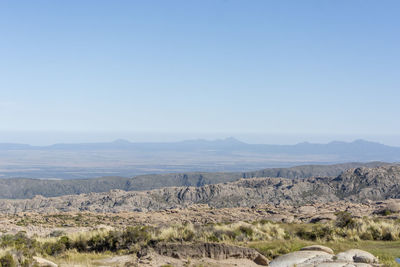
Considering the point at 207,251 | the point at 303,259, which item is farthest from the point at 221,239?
the point at 303,259

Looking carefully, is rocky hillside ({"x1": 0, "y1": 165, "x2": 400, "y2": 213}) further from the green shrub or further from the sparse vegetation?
the green shrub

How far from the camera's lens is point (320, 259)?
14023 millimetres

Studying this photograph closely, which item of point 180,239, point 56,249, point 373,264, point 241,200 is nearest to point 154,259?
point 180,239

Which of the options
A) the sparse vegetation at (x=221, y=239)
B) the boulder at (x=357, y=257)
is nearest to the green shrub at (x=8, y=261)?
the sparse vegetation at (x=221, y=239)

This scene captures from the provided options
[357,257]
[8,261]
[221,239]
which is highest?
[357,257]

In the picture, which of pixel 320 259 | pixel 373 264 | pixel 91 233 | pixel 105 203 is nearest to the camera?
pixel 373 264

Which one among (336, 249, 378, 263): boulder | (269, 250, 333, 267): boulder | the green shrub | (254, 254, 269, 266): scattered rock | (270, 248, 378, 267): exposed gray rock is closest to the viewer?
(270, 248, 378, 267): exposed gray rock

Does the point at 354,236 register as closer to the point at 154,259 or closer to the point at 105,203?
the point at 154,259

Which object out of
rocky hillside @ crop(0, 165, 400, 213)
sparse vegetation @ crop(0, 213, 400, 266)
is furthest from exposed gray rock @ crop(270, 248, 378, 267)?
rocky hillside @ crop(0, 165, 400, 213)

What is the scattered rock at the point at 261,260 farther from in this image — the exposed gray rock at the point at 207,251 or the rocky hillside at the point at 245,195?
the rocky hillside at the point at 245,195

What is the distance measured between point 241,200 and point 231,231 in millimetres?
72698

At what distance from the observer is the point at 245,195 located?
9769 cm

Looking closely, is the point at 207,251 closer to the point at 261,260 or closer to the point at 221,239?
the point at 261,260

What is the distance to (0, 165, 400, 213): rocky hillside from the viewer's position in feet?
294
